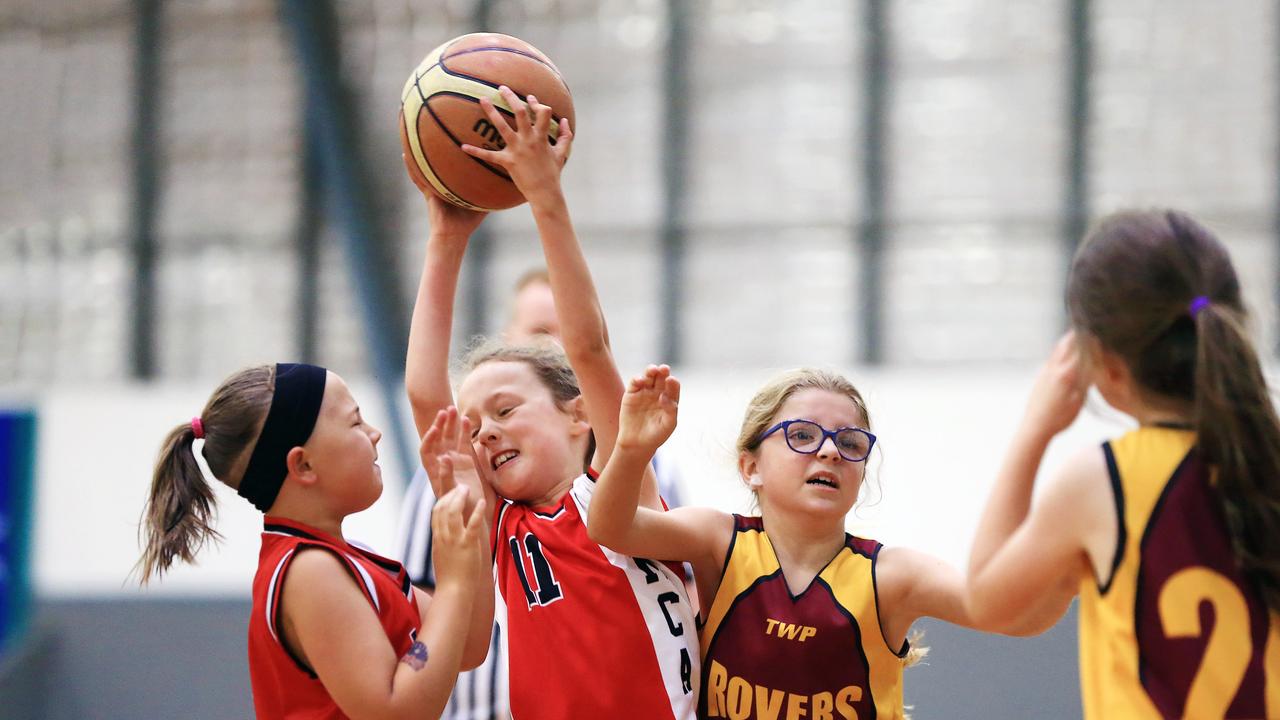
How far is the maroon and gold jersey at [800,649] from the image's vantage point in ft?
6.95

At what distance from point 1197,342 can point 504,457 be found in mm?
1298

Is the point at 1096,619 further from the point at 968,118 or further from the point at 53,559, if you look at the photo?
the point at 53,559

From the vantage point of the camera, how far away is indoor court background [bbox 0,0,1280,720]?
20.7ft

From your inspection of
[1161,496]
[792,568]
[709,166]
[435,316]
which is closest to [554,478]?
[435,316]

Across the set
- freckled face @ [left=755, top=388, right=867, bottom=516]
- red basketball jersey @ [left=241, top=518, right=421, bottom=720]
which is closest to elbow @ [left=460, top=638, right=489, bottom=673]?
red basketball jersey @ [left=241, top=518, right=421, bottom=720]

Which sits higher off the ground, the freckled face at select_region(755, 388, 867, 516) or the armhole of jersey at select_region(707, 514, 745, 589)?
the freckled face at select_region(755, 388, 867, 516)

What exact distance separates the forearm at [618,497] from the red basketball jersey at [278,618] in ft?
1.24

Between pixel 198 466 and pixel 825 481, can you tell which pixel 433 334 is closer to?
pixel 198 466

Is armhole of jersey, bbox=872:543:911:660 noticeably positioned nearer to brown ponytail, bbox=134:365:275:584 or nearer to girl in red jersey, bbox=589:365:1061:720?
girl in red jersey, bbox=589:365:1061:720

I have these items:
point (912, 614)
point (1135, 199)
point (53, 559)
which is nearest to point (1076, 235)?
point (1135, 199)

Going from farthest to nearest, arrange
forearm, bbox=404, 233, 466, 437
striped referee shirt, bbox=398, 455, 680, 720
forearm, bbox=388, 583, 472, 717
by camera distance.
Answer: striped referee shirt, bbox=398, 455, 680, 720 → forearm, bbox=404, 233, 466, 437 → forearm, bbox=388, 583, 472, 717

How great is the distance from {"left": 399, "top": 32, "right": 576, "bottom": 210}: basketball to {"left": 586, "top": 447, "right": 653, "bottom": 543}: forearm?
0.67 metres

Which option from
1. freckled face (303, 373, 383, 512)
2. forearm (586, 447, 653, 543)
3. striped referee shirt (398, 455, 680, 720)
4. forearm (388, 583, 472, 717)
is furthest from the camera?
striped referee shirt (398, 455, 680, 720)

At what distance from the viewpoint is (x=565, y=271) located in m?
2.14
